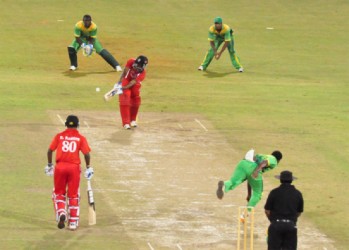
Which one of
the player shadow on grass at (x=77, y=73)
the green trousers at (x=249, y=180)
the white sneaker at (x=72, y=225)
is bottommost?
the white sneaker at (x=72, y=225)

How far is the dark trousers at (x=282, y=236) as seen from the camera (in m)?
19.8

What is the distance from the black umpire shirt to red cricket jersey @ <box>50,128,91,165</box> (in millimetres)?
4311

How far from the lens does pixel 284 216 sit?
19891 mm

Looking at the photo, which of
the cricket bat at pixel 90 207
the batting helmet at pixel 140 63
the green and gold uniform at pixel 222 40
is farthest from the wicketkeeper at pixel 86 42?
the cricket bat at pixel 90 207

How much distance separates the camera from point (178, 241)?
73.3 feet

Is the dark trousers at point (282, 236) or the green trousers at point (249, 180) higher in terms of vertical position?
the green trousers at point (249, 180)

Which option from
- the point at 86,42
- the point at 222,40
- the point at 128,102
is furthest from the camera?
the point at 222,40

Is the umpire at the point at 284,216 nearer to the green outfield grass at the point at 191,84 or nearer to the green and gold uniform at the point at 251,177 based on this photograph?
the green and gold uniform at the point at 251,177

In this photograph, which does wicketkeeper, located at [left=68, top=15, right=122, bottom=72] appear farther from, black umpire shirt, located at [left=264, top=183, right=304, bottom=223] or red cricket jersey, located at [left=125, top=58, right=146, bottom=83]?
black umpire shirt, located at [left=264, top=183, right=304, bottom=223]

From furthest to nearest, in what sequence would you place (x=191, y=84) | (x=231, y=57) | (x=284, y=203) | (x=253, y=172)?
(x=231, y=57)
(x=191, y=84)
(x=253, y=172)
(x=284, y=203)

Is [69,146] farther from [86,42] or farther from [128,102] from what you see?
[86,42]

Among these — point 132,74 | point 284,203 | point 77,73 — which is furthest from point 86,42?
point 284,203

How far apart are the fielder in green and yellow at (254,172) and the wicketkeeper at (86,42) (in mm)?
16949

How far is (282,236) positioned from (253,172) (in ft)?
9.72
